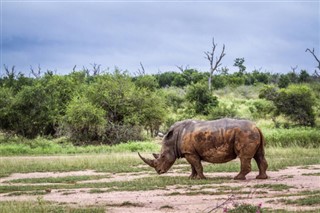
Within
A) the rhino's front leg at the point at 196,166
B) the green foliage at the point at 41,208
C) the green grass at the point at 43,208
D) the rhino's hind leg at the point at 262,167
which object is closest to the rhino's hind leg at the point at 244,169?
the rhino's hind leg at the point at 262,167

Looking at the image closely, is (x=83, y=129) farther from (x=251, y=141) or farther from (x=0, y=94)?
(x=251, y=141)

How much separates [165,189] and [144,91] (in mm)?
25630

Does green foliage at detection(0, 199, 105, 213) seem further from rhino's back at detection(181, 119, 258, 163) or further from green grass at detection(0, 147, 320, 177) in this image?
green grass at detection(0, 147, 320, 177)

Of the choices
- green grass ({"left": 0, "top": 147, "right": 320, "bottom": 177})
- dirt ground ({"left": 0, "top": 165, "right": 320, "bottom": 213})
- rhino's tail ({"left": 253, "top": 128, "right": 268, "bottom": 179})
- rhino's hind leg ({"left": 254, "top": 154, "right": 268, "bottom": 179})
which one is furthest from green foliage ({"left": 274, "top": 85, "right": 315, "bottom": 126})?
rhino's hind leg ({"left": 254, "top": 154, "right": 268, "bottom": 179})

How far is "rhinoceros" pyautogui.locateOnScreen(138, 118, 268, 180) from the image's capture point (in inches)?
647

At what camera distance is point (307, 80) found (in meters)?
71.6

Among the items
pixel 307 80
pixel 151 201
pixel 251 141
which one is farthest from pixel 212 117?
pixel 307 80

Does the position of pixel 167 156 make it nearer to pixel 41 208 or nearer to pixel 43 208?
pixel 43 208

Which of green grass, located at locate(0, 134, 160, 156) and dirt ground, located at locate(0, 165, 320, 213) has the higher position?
green grass, located at locate(0, 134, 160, 156)

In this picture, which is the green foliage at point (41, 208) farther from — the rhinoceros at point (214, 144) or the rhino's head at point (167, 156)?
the rhino's head at point (167, 156)

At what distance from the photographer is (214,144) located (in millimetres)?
16844

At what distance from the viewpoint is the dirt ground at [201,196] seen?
37.3 feet

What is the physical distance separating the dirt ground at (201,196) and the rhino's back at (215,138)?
956 millimetres

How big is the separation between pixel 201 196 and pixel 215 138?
4.11m
